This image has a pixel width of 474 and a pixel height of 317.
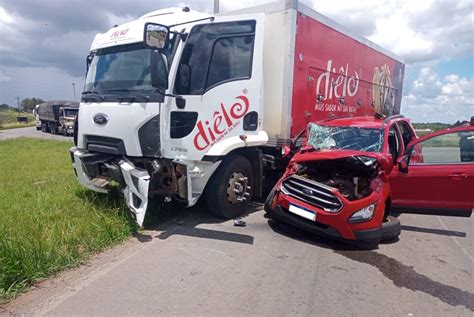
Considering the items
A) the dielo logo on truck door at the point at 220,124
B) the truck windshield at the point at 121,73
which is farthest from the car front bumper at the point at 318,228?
the truck windshield at the point at 121,73

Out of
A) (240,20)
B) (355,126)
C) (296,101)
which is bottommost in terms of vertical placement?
(355,126)

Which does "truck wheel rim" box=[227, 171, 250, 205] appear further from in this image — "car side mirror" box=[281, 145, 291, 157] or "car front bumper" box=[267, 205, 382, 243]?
"car side mirror" box=[281, 145, 291, 157]

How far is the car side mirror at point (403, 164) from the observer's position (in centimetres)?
511

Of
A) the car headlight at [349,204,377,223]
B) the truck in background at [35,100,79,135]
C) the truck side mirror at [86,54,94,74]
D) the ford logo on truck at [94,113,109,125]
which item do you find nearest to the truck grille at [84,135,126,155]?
the ford logo on truck at [94,113,109,125]

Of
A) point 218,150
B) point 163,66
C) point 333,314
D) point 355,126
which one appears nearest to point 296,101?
point 355,126

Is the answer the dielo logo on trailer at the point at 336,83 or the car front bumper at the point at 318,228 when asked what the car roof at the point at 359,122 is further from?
the car front bumper at the point at 318,228

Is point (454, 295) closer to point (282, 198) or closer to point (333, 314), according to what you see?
point (333, 314)

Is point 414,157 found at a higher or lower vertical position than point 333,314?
higher

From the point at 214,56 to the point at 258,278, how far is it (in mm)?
3163

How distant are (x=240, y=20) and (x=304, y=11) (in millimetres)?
1376

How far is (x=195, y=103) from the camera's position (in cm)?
484

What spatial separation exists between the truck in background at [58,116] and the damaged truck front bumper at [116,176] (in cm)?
2223

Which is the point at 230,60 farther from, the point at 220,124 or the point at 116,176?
the point at 116,176

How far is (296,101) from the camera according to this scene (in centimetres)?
601
